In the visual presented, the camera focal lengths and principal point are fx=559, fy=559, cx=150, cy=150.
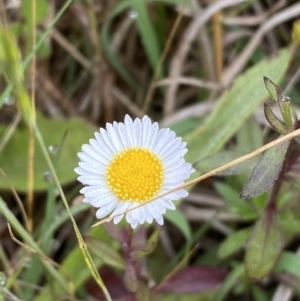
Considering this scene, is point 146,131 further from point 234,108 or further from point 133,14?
point 133,14

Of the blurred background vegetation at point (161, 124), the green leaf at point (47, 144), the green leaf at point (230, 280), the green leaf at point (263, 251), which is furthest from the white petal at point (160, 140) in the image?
the green leaf at point (47, 144)

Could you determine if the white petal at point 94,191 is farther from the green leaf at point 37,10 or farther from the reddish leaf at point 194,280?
the green leaf at point 37,10

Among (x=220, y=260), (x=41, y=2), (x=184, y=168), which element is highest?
(x=41, y=2)

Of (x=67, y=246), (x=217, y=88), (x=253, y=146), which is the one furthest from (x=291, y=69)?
(x=67, y=246)

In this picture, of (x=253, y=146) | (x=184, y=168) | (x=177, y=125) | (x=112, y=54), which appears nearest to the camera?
(x=184, y=168)

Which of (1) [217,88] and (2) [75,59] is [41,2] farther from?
(1) [217,88]

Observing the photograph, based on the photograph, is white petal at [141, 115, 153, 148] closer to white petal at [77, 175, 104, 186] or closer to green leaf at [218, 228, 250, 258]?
white petal at [77, 175, 104, 186]
